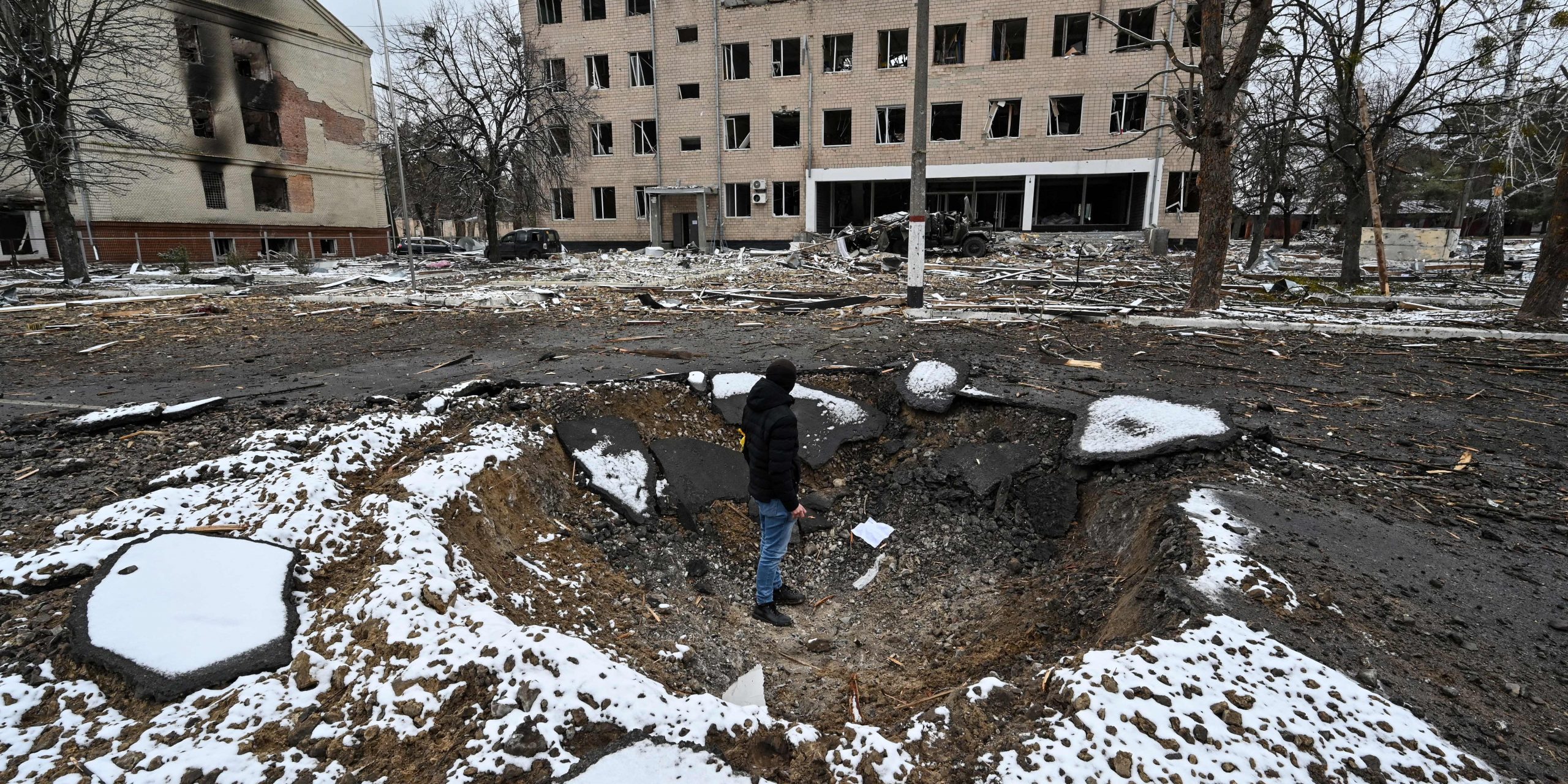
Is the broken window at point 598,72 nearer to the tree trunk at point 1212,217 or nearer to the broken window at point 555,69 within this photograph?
the broken window at point 555,69

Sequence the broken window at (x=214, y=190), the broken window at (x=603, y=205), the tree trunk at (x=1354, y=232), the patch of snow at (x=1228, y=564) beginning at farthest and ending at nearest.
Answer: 1. the broken window at (x=603, y=205)
2. the broken window at (x=214, y=190)
3. the tree trunk at (x=1354, y=232)
4. the patch of snow at (x=1228, y=564)

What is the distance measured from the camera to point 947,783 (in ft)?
7.34

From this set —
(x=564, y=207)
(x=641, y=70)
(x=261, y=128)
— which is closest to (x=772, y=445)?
(x=641, y=70)

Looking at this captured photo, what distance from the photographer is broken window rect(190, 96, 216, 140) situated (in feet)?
86.4

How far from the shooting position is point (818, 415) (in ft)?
19.7

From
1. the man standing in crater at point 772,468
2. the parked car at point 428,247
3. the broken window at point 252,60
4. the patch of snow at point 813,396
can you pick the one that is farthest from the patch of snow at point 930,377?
the broken window at point 252,60

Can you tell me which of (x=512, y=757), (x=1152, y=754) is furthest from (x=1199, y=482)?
(x=512, y=757)

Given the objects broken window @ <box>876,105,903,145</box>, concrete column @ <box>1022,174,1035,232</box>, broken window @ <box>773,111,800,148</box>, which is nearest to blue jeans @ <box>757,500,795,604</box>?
concrete column @ <box>1022,174,1035,232</box>

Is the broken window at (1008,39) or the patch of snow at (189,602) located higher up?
the broken window at (1008,39)

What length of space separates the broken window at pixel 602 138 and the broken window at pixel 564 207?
8.74 feet

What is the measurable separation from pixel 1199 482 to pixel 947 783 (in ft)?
9.43

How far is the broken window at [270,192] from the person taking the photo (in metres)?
28.9

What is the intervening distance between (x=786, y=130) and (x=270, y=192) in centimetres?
2358

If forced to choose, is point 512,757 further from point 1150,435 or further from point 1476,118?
point 1476,118
